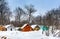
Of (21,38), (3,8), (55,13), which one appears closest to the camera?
(21,38)

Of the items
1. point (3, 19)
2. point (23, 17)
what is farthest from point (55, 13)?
point (3, 19)

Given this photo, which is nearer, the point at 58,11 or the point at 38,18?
the point at 58,11

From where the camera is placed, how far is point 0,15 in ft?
195

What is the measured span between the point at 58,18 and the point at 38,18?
28.9 feet

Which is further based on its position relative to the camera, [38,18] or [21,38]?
[38,18]

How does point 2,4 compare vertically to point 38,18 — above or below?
above

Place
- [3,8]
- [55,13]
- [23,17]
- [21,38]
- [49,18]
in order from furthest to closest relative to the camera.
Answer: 1. [23,17]
2. [55,13]
3. [3,8]
4. [49,18]
5. [21,38]

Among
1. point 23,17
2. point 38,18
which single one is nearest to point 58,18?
point 38,18

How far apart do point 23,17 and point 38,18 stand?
6.45 meters

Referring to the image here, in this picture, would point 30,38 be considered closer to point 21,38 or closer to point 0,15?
point 21,38

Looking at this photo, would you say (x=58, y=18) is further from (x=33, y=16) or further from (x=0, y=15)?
(x=0, y=15)

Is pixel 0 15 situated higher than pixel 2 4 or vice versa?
pixel 2 4

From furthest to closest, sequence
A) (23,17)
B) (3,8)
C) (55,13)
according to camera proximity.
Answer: (23,17) → (55,13) → (3,8)

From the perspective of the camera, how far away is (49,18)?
2062 inches
